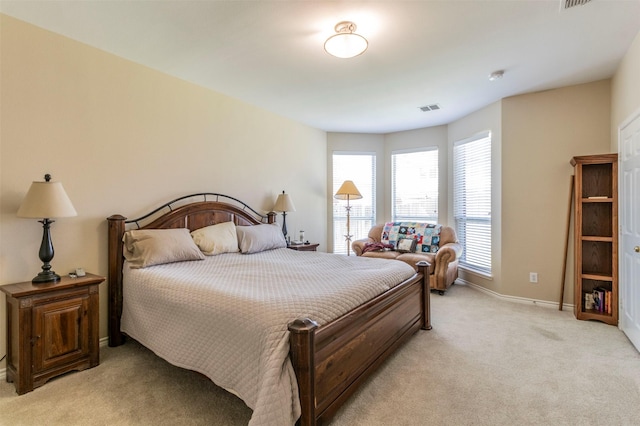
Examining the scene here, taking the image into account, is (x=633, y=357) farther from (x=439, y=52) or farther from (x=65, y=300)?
(x=65, y=300)

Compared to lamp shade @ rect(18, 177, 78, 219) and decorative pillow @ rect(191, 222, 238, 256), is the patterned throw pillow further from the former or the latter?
lamp shade @ rect(18, 177, 78, 219)

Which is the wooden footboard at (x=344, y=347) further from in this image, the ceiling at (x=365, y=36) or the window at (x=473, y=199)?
the window at (x=473, y=199)

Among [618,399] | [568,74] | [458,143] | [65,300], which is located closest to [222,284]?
[65,300]

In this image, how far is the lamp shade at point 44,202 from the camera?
216 centimetres

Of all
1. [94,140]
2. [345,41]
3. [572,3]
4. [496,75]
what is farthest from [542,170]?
[94,140]

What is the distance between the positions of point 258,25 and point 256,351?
228cm

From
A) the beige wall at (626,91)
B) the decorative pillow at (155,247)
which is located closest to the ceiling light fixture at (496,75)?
the beige wall at (626,91)

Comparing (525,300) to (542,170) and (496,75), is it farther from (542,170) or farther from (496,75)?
(496,75)

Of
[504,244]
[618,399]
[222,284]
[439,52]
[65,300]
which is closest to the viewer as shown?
[618,399]

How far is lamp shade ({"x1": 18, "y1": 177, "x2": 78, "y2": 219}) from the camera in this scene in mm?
2164

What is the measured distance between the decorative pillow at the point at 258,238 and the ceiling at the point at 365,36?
1.64m

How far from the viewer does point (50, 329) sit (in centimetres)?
220

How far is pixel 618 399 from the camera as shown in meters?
1.97

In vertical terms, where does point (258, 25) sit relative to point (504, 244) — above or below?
above
